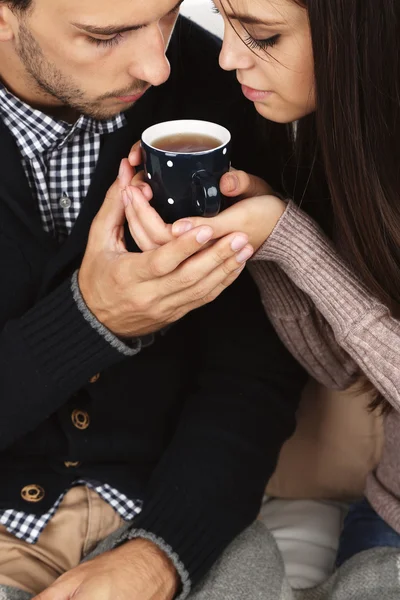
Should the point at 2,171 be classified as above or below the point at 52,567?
above

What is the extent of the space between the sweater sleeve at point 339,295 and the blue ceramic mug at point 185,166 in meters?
0.11

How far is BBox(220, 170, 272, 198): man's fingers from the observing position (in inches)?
45.3

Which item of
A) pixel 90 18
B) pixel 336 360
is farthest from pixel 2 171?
pixel 336 360

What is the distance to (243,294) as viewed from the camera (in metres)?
1.48

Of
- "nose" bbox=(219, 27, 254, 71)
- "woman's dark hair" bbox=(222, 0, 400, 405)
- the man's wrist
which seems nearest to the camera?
"woman's dark hair" bbox=(222, 0, 400, 405)

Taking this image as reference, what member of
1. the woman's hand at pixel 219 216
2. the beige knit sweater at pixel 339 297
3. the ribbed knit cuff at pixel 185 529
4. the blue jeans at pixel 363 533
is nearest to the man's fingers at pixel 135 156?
the woman's hand at pixel 219 216

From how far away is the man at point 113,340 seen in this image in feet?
4.01

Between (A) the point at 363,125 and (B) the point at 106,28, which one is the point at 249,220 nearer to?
(A) the point at 363,125

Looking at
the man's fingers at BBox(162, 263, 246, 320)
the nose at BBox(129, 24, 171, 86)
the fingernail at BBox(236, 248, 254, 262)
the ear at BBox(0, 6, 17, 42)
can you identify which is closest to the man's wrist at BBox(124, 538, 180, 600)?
the man's fingers at BBox(162, 263, 246, 320)

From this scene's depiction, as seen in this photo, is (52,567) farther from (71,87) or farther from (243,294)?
(71,87)

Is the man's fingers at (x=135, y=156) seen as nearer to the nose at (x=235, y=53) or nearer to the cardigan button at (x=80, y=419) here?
the nose at (x=235, y=53)

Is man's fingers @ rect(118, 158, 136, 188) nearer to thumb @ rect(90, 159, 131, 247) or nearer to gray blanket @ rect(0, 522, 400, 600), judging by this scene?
thumb @ rect(90, 159, 131, 247)

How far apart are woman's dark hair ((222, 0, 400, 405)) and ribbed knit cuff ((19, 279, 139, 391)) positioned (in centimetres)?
37

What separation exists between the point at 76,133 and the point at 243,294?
40 centimetres
